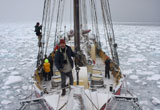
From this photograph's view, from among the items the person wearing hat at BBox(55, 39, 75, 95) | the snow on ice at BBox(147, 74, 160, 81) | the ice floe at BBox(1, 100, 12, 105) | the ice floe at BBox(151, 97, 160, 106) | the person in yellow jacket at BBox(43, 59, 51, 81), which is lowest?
the ice floe at BBox(151, 97, 160, 106)

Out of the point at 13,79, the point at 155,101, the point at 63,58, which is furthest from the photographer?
the point at 13,79

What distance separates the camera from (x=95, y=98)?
3158 millimetres

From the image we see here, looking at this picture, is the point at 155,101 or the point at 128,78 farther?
the point at 128,78

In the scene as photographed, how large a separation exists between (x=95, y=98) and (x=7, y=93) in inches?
144

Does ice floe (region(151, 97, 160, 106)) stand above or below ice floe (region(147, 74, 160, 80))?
below

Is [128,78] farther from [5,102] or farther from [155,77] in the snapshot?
[5,102]

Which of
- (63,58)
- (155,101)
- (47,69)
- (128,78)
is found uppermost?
(63,58)

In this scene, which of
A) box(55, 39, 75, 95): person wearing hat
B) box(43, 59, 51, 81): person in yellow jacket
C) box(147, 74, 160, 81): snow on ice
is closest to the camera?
box(55, 39, 75, 95): person wearing hat

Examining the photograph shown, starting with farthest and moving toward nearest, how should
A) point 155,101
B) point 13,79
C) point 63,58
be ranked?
point 13,79 < point 155,101 < point 63,58

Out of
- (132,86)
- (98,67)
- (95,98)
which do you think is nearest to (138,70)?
(132,86)

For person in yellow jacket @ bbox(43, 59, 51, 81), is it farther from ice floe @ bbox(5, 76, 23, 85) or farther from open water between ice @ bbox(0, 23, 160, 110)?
ice floe @ bbox(5, 76, 23, 85)

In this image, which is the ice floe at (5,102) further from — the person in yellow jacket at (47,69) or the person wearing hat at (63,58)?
the person wearing hat at (63,58)

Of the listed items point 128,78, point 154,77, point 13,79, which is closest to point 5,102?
point 13,79

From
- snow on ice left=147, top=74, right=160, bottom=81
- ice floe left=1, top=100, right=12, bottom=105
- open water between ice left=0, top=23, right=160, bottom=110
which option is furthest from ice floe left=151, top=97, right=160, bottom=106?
ice floe left=1, top=100, right=12, bottom=105
